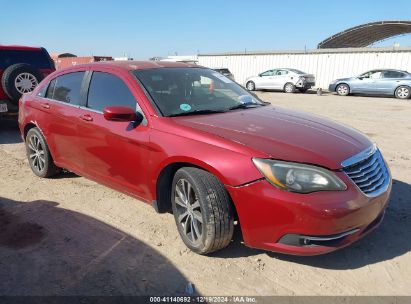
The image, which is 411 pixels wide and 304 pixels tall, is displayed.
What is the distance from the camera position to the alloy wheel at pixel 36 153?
5273 millimetres

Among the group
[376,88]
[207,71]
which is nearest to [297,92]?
[376,88]

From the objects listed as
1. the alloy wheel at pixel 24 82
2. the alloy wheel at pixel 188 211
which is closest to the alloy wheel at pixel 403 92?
the alloy wheel at pixel 24 82

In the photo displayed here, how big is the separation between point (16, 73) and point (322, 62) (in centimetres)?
2143

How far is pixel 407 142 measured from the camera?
765 cm

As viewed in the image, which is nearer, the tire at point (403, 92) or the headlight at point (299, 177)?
the headlight at point (299, 177)

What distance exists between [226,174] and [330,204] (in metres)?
0.78

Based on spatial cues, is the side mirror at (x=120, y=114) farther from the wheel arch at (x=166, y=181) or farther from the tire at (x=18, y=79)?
the tire at (x=18, y=79)

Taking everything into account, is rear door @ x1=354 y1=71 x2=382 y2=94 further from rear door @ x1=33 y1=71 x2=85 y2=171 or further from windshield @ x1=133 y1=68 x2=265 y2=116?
rear door @ x1=33 y1=71 x2=85 y2=171

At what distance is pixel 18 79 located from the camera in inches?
301

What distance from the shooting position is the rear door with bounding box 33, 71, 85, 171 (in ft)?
14.6

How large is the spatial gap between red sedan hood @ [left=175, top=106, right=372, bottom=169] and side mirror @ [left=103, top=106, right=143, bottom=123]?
43cm

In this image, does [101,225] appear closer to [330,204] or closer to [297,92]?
[330,204]

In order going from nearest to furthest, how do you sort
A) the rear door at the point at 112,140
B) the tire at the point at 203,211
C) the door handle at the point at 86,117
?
1. the tire at the point at 203,211
2. the rear door at the point at 112,140
3. the door handle at the point at 86,117

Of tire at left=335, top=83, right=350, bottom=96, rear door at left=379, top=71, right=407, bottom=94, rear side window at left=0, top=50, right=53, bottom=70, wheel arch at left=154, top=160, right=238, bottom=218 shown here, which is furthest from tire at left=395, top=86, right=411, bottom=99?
wheel arch at left=154, top=160, right=238, bottom=218
